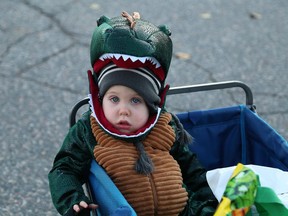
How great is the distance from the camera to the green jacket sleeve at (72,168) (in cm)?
227

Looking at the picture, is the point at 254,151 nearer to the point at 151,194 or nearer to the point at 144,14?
the point at 151,194

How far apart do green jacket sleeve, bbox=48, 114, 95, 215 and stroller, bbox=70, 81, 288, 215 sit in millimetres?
125

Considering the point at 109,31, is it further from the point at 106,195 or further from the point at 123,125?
the point at 106,195

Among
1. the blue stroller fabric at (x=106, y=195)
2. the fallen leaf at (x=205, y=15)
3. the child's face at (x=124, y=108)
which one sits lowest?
the fallen leaf at (x=205, y=15)

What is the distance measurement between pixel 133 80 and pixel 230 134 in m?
0.77

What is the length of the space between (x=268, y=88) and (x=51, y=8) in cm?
196

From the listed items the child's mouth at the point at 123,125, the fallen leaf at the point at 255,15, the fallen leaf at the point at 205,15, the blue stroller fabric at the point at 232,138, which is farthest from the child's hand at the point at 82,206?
the fallen leaf at the point at 255,15

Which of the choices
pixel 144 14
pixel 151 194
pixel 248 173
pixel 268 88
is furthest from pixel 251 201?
pixel 144 14

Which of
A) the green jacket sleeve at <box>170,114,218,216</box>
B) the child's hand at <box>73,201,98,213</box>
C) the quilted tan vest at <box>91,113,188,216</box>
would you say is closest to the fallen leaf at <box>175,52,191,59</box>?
the green jacket sleeve at <box>170,114,218,216</box>

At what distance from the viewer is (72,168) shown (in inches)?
93.4

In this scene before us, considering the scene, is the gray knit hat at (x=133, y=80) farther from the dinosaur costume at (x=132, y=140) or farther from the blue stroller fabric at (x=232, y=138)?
the blue stroller fabric at (x=232, y=138)

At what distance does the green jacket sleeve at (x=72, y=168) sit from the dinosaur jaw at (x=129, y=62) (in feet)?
0.84

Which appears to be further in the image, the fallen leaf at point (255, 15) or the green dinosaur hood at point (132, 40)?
the fallen leaf at point (255, 15)

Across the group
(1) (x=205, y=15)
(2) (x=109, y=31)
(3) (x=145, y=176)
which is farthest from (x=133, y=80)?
(1) (x=205, y=15)
